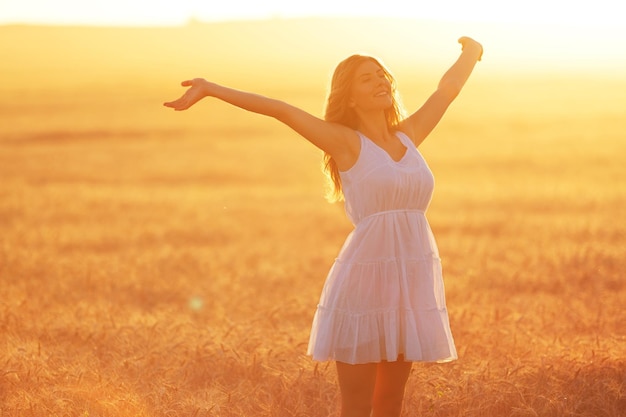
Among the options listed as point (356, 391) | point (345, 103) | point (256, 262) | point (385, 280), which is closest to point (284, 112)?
point (345, 103)

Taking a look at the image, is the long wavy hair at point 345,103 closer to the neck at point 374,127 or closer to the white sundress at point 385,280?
the neck at point 374,127

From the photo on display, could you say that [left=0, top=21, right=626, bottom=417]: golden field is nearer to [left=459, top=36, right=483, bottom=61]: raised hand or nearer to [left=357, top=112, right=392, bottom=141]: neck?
[left=357, top=112, right=392, bottom=141]: neck

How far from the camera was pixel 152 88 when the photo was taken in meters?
61.7

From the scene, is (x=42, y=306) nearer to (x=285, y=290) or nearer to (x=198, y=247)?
(x=285, y=290)

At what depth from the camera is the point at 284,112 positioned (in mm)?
5090

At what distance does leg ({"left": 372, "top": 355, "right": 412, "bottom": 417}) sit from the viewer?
16.7ft

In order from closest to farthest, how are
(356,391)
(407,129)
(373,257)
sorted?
(356,391) < (373,257) < (407,129)

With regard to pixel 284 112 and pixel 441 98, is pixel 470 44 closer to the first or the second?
pixel 441 98

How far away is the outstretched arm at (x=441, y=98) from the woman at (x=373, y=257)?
9.9 inches

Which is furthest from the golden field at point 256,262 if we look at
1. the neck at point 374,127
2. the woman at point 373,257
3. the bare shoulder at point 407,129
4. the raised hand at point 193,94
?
the raised hand at point 193,94

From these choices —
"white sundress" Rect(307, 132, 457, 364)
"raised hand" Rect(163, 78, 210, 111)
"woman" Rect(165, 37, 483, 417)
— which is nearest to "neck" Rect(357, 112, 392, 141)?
"woman" Rect(165, 37, 483, 417)

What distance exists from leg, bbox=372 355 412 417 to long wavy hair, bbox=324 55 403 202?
0.93 m

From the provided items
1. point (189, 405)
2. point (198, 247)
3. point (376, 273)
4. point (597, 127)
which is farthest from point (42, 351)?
point (597, 127)

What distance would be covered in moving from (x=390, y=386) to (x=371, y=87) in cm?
136
